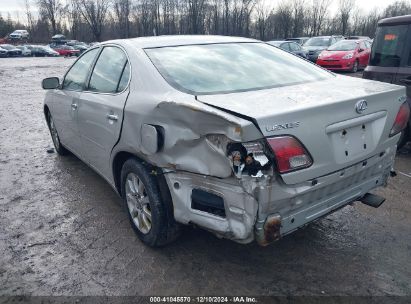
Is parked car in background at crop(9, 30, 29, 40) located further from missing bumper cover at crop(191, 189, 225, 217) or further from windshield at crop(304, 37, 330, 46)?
missing bumper cover at crop(191, 189, 225, 217)

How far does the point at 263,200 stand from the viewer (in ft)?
7.22

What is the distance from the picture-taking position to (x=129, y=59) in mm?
3246

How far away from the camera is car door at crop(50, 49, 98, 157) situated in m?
4.12

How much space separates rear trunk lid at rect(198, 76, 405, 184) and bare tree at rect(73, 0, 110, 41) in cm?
7617

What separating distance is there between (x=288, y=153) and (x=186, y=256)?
1.33m

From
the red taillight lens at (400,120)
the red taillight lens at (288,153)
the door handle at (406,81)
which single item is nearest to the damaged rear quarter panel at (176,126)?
the red taillight lens at (288,153)

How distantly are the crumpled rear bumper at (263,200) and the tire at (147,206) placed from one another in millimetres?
194

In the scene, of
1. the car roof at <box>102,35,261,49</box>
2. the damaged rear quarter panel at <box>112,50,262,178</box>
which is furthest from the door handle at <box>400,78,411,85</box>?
the damaged rear quarter panel at <box>112,50,262,178</box>

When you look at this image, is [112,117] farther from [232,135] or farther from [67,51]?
[67,51]

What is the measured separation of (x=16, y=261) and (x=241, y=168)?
212 centimetres

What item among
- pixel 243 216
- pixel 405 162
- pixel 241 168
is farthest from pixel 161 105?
pixel 405 162

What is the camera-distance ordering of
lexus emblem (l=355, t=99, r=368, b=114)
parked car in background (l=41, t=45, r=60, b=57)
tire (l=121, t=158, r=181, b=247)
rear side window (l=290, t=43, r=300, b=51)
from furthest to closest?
parked car in background (l=41, t=45, r=60, b=57) → rear side window (l=290, t=43, r=300, b=51) → tire (l=121, t=158, r=181, b=247) → lexus emblem (l=355, t=99, r=368, b=114)

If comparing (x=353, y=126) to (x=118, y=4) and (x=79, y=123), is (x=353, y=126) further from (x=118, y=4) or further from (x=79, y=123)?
(x=118, y=4)

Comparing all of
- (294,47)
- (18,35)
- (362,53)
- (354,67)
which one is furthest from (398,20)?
(18,35)
